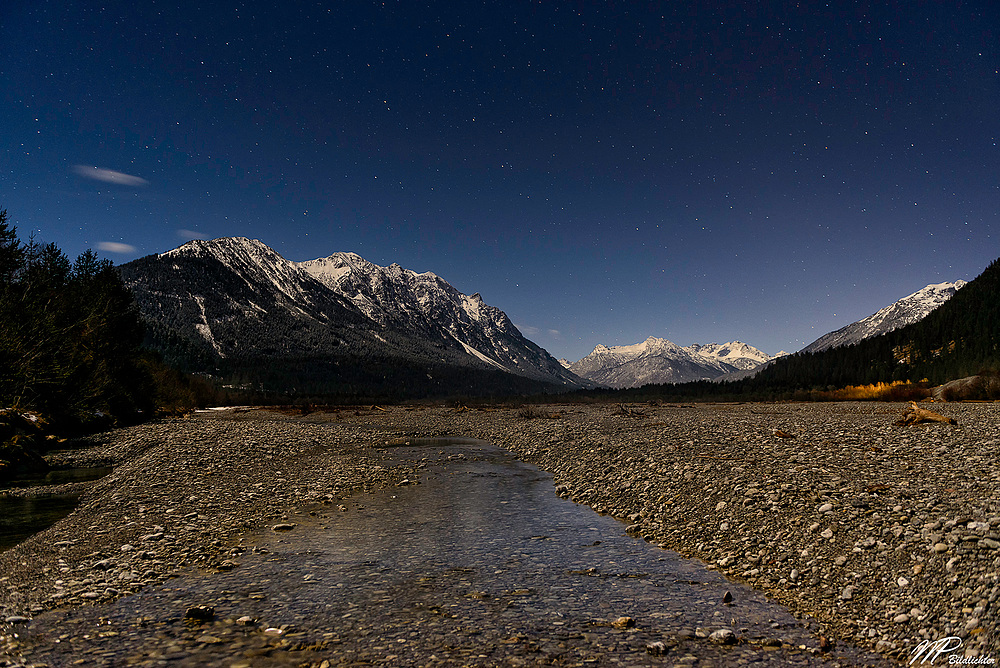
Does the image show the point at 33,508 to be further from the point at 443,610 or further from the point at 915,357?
the point at 915,357

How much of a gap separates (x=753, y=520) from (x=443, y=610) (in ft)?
29.5

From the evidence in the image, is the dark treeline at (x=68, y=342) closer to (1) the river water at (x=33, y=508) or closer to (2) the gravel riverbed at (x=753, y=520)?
(1) the river water at (x=33, y=508)

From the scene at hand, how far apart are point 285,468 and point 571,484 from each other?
16.9 meters

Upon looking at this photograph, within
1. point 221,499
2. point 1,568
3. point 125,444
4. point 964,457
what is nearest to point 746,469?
point 964,457

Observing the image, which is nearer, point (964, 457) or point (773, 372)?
point (964, 457)

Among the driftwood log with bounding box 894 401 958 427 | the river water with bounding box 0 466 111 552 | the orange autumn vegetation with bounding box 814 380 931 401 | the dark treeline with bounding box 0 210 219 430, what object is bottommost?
the orange autumn vegetation with bounding box 814 380 931 401

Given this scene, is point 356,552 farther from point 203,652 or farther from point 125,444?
point 125,444

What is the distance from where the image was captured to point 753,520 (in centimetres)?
1333

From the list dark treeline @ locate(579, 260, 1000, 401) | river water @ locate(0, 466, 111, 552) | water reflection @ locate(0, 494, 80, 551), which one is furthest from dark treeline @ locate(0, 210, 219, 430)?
dark treeline @ locate(579, 260, 1000, 401)

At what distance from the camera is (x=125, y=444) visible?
123ft
